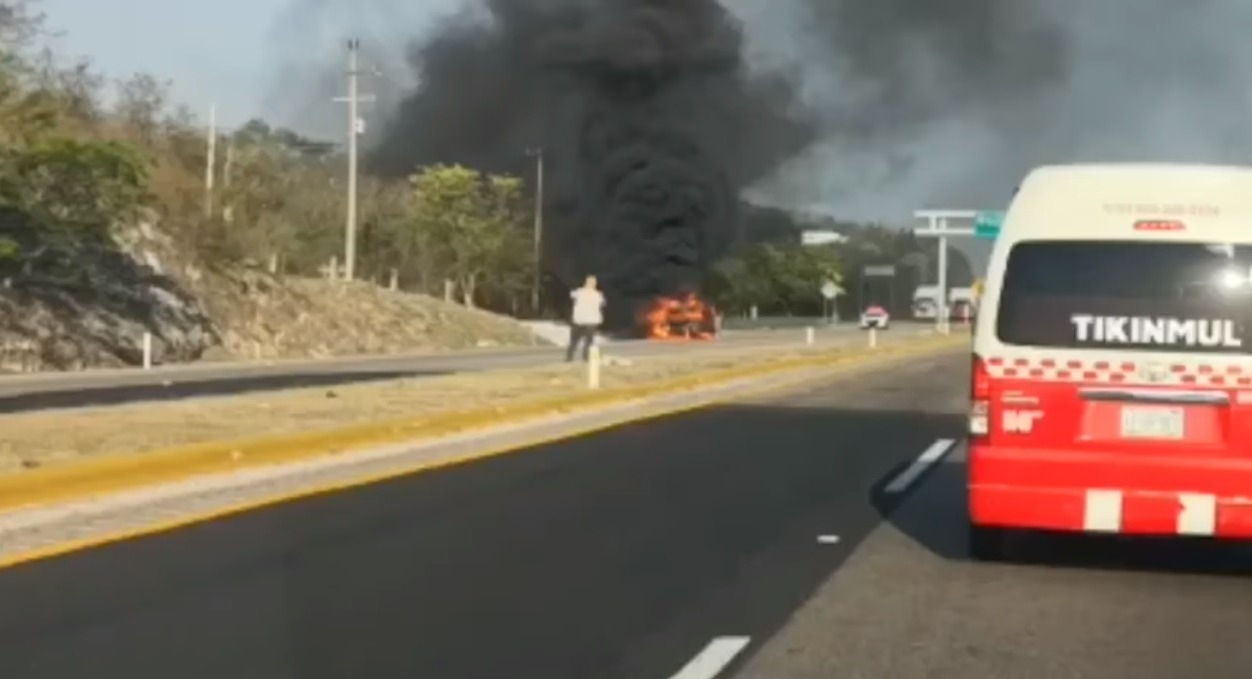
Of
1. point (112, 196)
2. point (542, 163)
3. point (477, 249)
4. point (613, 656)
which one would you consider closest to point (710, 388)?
point (112, 196)

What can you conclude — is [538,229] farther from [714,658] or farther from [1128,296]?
[714,658]

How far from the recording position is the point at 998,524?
423 inches

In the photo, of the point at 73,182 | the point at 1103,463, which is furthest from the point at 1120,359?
the point at 73,182

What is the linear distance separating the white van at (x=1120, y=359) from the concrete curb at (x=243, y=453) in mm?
6539

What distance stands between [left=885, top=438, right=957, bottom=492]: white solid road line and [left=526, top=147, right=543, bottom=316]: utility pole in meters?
54.1

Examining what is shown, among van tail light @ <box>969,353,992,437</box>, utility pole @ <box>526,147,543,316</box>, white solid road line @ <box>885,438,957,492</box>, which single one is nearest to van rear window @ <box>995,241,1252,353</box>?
van tail light @ <box>969,353,992,437</box>

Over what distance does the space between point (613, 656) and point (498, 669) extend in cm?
57

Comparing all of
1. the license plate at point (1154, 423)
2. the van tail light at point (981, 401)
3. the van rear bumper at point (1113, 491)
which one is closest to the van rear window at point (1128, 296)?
the van tail light at point (981, 401)

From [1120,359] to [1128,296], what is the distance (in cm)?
37

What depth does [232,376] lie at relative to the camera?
3809cm

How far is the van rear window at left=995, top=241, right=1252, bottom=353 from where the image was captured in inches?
410

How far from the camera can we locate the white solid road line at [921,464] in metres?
16.2

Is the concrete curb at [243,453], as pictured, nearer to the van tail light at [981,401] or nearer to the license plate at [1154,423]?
the van tail light at [981,401]

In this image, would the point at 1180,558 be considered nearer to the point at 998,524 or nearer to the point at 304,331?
the point at 998,524
